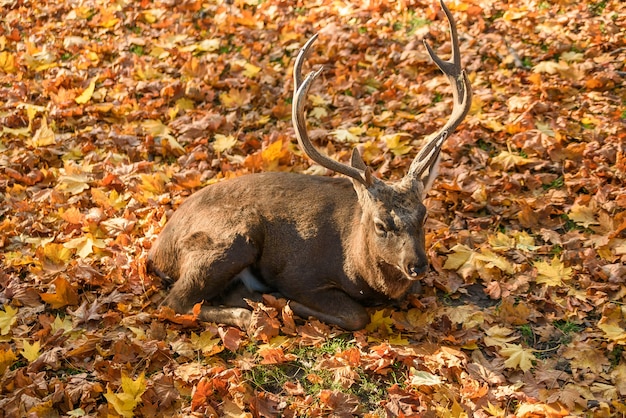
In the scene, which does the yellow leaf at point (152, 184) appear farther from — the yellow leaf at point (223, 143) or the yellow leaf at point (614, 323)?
the yellow leaf at point (614, 323)

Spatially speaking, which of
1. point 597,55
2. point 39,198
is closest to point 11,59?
point 39,198

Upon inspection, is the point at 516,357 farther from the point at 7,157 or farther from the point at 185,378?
the point at 7,157

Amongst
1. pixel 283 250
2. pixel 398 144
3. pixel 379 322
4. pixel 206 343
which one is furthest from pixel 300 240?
pixel 398 144

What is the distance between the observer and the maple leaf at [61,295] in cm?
527

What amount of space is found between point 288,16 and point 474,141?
158 inches

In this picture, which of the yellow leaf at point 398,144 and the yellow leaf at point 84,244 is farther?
the yellow leaf at point 398,144

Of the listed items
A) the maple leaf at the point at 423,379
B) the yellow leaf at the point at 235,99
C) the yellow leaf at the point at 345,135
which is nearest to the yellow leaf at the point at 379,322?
the maple leaf at the point at 423,379

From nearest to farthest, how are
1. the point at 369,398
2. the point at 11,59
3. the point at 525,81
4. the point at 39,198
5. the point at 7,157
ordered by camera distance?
the point at 369,398
the point at 39,198
the point at 7,157
the point at 525,81
the point at 11,59

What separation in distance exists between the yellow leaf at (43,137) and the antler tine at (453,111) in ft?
14.2

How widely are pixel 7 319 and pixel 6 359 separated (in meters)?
0.50

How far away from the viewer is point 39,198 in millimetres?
6559

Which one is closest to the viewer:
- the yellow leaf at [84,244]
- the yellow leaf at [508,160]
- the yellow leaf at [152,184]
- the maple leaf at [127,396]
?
the maple leaf at [127,396]

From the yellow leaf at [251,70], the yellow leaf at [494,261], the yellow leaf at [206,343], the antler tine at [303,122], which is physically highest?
the antler tine at [303,122]

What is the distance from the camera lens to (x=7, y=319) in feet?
16.7
